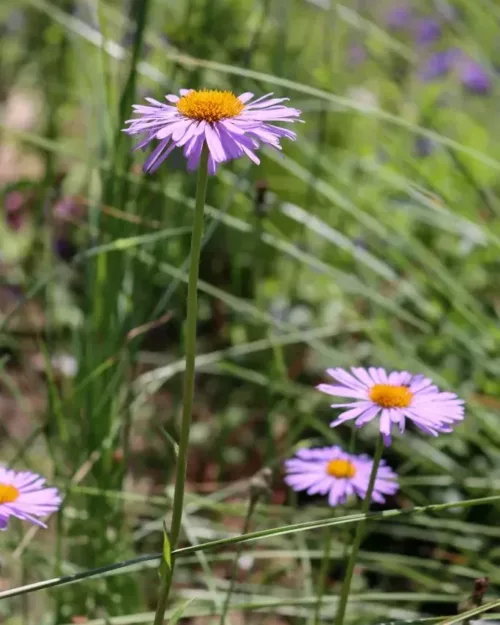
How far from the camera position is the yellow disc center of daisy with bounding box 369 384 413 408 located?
793 mm

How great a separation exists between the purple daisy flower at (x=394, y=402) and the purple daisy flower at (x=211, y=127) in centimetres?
21

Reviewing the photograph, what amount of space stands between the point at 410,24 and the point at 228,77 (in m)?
Answer: 2.45

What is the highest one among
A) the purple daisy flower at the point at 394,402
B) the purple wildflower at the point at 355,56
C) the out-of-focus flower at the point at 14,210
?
the purple wildflower at the point at 355,56

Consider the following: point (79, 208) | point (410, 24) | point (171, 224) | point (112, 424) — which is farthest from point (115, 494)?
point (410, 24)

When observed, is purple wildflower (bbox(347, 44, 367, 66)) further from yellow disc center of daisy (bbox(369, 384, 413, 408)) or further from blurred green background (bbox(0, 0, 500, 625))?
yellow disc center of daisy (bbox(369, 384, 413, 408))

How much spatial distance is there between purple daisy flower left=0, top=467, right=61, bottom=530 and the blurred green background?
0.58 feet

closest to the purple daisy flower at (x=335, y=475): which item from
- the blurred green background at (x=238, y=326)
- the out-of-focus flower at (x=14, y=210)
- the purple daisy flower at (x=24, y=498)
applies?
the blurred green background at (x=238, y=326)

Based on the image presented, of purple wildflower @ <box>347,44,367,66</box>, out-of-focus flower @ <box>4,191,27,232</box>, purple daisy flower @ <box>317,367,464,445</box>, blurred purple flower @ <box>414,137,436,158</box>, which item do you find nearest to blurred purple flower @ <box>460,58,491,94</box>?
blurred purple flower @ <box>414,137,436,158</box>

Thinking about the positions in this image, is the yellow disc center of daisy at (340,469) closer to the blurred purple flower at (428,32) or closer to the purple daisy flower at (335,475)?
the purple daisy flower at (335,475)

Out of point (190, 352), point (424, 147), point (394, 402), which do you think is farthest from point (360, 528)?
point (424, 147)

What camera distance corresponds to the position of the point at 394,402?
2.60ft

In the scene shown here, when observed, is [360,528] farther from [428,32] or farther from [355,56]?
[355,56]

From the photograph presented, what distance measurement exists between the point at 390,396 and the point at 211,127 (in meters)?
0.27

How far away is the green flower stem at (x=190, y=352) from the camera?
2.19ft
